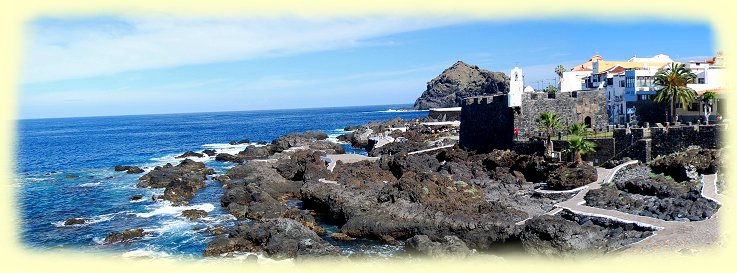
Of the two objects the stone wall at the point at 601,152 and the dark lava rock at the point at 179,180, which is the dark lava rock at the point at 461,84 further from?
the stone wall at the point at 601,152

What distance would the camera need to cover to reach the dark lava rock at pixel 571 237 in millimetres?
20719

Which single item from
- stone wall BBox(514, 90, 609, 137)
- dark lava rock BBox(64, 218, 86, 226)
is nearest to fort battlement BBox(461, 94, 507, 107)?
stone wall BBox(514, 90, 609, 137)

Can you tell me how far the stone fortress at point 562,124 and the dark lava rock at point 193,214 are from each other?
75.8 ft

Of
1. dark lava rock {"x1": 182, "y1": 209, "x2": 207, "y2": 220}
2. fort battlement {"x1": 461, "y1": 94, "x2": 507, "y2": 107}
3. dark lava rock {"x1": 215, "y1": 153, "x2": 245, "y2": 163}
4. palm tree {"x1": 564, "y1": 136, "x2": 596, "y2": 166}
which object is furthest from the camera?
dark lava rock {"x1": 215, "y1": 153, "x2": 245, "y2": 163}

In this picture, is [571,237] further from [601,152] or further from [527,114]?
[527,114]

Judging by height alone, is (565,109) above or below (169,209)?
above

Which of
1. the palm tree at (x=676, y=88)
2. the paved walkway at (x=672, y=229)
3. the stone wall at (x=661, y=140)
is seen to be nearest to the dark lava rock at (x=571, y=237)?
the paved walkway at (x=672, y=229)

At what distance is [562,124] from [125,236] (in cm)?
3229

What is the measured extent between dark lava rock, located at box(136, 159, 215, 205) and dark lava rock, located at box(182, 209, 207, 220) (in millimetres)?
4322

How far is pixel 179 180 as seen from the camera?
4091 cm

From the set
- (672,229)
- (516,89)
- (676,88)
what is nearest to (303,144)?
(516,89)

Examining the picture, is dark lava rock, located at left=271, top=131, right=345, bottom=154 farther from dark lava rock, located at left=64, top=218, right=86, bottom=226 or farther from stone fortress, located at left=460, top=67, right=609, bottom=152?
dark lava rock, located at left=64, top=218, right=86, bottom=226

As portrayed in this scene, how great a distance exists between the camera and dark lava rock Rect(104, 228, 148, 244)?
90.0 feet

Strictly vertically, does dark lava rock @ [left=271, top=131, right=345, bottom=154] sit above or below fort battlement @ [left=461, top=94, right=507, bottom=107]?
below
